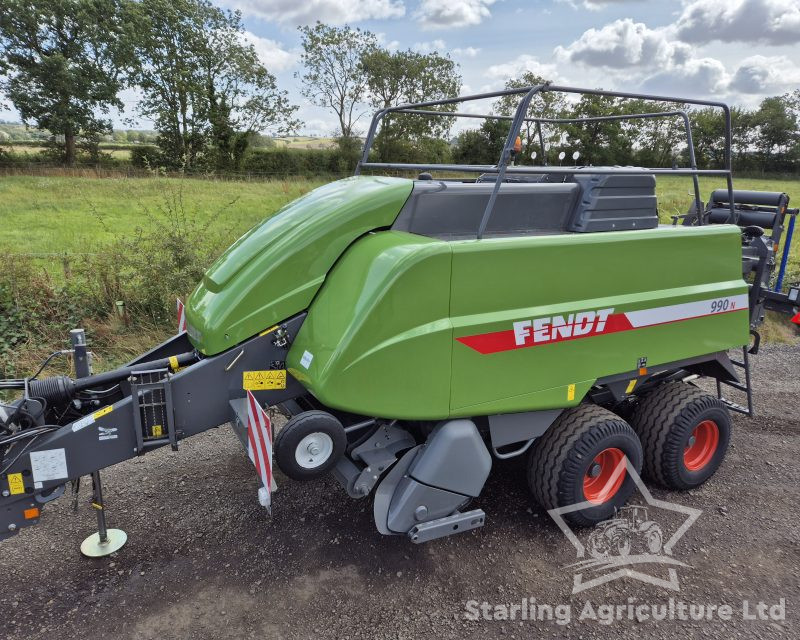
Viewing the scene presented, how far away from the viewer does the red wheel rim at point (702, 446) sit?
3.89 metres

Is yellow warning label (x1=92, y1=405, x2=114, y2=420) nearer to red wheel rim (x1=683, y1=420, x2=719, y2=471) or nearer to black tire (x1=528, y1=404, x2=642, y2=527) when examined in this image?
black tire (x1=528, y1=404, x2=642, y2=527)

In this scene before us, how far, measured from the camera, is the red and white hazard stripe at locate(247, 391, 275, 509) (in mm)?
2621

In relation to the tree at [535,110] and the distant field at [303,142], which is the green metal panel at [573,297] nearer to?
the tree at [535,110]

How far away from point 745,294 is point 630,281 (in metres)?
1.11

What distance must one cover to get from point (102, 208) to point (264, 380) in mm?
11802

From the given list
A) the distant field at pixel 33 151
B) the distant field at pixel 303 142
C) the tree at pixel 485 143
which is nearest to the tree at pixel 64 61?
the distant field at pixel 33 151

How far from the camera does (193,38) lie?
33062mm

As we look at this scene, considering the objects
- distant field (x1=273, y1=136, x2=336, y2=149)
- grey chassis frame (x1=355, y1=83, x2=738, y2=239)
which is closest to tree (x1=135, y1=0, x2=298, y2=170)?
distant field (x1=273, y1=136, x2=336, y2=149)

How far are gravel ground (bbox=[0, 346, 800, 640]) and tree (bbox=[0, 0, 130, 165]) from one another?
30.6m

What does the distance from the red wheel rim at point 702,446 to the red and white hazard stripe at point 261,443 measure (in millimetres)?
2823

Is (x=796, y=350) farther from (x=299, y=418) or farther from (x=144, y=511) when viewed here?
(x=144, y=511)

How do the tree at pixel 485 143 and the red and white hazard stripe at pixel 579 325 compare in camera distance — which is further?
the tree at pixel 485 143

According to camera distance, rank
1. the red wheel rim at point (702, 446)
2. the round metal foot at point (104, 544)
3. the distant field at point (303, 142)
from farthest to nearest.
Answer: the distant field at point (303, 142) → the red wheel rim at point (702, 446) → the round metal foot at point (104, 544)

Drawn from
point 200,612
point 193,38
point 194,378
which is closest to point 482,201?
point 194,378
